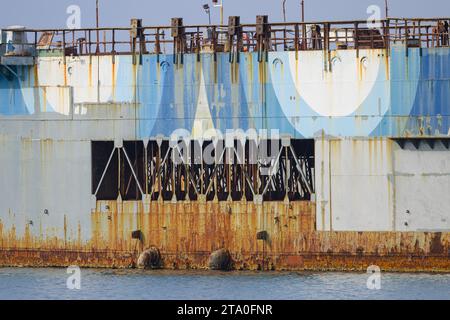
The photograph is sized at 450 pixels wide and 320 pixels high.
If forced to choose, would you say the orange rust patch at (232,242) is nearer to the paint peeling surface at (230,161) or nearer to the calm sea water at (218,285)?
the paint peeling surface at (230,161)

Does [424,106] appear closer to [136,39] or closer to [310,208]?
[310,208]

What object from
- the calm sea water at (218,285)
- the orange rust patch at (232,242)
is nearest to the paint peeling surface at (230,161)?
the orange rust patch at (232,242)

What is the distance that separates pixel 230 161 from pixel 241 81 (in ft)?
10.6

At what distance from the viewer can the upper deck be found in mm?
57312

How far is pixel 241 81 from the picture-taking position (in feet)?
192

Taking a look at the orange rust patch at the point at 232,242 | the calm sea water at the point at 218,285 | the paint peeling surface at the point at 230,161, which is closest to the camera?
the calm sea water at the point at 218,285

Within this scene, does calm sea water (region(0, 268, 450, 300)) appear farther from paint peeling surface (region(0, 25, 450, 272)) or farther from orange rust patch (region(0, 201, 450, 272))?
paint peeling surface (region(0, 25, 450, 272))

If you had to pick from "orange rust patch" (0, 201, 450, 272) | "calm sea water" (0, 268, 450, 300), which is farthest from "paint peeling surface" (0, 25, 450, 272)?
"calm sea water" (0, 268, 450, 300)

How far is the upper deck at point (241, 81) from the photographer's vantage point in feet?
188

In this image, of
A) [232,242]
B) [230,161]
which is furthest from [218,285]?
[230,161]

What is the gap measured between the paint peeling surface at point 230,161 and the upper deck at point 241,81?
0.06 meters

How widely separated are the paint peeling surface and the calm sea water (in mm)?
A: 1085

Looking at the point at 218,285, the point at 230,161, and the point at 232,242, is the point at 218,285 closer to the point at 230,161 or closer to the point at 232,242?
the point at 232,242

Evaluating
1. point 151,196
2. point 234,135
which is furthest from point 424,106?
point 151,196
